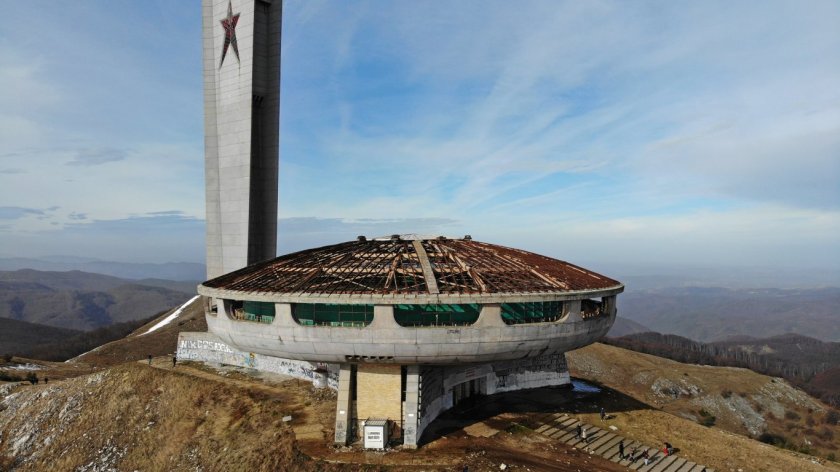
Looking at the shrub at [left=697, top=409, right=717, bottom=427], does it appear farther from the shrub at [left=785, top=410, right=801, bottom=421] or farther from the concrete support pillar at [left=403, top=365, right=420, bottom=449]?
the concrete support pillar at [left=403, top=365, right=420, bottom=449]

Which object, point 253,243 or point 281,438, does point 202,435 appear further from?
point 253,243

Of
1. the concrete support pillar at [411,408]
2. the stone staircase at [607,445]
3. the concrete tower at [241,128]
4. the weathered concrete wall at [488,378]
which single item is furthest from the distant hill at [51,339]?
the stone staircase at [607,445]

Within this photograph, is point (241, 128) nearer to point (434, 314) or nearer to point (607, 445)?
point (434, 314)

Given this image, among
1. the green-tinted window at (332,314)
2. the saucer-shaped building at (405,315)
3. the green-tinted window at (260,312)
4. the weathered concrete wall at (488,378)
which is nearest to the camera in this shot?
the saucer-shaped building at (405,315)

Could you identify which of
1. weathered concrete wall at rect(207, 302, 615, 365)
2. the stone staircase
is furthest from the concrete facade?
the stone staircase

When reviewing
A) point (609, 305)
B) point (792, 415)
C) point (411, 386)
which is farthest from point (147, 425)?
point (792, 415)

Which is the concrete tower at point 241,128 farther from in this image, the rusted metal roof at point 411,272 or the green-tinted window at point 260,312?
the green-tinted window at point 260,312
